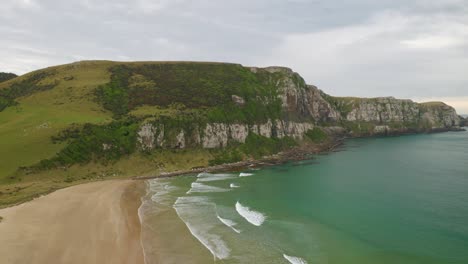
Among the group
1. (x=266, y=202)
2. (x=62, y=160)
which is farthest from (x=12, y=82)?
(x=266, y=202)

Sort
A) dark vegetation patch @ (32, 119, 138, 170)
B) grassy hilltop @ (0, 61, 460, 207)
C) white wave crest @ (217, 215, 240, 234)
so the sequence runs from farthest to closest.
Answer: dark vegetation patch @ (32, 119, 138, 170) < grassy hilltop @ (0, 61, 460, 207) < white wave crest @ (217, 215, 240, 234)

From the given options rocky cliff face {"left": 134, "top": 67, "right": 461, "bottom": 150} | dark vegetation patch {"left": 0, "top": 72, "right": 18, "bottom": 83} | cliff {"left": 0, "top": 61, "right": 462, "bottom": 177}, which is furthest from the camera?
dark vegetation patch {"left": 0, "top": 72, "right": 18, "bottom": 83}

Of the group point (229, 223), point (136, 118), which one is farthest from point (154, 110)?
point (229, 223)

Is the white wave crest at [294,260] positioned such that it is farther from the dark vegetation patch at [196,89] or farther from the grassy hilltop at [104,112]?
the dark vegetation patch at [196,89]

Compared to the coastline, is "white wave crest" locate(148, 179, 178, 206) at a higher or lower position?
lower

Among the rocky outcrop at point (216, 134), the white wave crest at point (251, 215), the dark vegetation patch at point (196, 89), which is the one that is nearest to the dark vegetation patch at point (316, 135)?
the rocky outcrop at point (216, 134)

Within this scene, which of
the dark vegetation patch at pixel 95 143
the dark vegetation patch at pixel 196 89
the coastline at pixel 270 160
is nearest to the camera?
the dark vegetation patch at pixel 95 143

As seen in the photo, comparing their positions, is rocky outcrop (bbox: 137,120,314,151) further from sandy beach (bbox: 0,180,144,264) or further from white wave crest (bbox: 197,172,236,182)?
sandy beach (bbox: 0,180,144,264)

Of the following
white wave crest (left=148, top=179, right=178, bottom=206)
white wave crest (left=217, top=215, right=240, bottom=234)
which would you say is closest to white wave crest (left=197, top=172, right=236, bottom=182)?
white wave crest (left=148, top=179, right=178, bottom=206)
